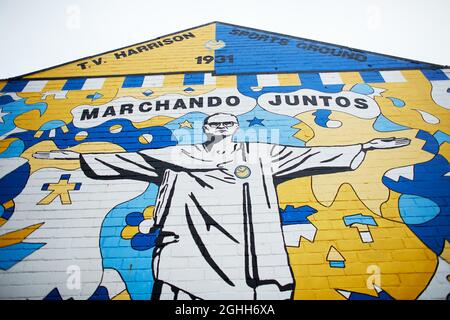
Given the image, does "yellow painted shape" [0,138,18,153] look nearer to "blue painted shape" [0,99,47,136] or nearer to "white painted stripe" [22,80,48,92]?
"blue painted shape" [0,99,47,136]

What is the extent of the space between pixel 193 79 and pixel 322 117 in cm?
252

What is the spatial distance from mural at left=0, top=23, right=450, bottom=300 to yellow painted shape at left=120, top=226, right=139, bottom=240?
0.05 ft

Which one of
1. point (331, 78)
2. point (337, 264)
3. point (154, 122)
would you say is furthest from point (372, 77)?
point (154, 122)

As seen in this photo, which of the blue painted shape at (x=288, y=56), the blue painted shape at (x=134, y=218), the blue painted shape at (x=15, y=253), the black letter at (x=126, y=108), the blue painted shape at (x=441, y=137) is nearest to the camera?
the blue painted shape at (x=15, y=253)

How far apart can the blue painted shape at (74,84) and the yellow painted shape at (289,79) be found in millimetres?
3860

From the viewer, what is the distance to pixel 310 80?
4.80 m

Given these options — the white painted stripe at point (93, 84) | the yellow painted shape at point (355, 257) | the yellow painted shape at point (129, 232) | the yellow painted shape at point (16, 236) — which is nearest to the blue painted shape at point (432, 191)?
the yellow painted shape at point (355, 257)

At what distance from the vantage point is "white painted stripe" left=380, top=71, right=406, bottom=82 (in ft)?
15.6

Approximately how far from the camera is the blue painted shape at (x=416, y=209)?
3.10m

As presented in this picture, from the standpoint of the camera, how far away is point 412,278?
8.97 ft

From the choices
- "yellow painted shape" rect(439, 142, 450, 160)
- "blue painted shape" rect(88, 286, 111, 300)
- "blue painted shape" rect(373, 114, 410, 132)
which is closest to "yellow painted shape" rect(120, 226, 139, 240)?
"blue painted shape" rect(88, 286, 111, 300)

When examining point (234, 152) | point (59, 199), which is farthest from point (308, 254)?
point (59, 199)

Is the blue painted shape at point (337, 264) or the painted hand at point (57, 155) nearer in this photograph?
the blue painted shape at point (337, 264)

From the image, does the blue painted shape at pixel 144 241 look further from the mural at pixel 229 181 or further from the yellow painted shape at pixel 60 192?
the yellow painted shape at pixel 60 192
